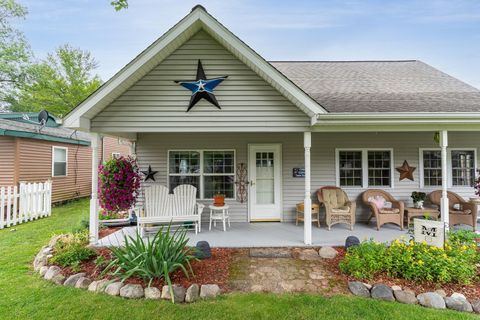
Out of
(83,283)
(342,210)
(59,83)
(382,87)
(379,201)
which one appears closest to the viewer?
(83,283)

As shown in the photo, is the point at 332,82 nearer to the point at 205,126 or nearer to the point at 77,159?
the point at 205,126

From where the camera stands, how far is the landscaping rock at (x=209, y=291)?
3.15 metres

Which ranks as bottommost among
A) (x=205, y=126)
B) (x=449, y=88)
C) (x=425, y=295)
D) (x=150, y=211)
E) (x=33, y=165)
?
(x=425, y=295)

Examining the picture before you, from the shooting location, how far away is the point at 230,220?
677 centimetres

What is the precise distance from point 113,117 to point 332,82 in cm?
613

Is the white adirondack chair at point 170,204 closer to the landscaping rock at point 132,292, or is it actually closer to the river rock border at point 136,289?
the river rock border at point 136,289

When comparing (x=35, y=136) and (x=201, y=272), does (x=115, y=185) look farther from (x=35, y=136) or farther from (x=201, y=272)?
(x=35, y=136)

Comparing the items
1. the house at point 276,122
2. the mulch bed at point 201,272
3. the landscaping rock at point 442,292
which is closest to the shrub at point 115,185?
the house at point 276,122

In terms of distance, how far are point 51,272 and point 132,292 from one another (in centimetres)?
151

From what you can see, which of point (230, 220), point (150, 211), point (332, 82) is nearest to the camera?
point (150, 211)

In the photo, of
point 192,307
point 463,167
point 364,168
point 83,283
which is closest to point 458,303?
point 192,307

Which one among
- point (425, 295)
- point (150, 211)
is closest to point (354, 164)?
point (425, 295)

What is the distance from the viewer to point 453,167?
22.5 feet

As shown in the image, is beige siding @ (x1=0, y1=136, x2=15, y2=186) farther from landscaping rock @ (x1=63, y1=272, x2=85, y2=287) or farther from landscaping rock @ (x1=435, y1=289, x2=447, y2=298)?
landscaping rock @ (x1=435, y1=289, x2=447, y2=298)
